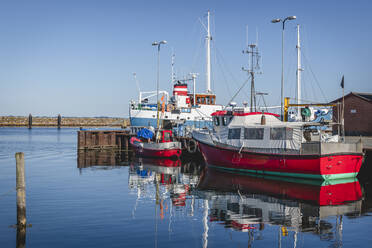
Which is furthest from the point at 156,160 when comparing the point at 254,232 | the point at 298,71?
the point at 254,232

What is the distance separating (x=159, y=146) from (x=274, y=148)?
16.6 metres

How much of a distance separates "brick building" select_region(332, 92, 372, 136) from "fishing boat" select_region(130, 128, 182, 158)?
18318 mm

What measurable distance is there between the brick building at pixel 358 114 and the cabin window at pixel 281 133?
61.6 feet

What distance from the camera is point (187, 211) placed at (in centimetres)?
1748

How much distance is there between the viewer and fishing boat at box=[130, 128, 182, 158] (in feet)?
133

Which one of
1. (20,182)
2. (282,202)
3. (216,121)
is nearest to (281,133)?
(216,121)

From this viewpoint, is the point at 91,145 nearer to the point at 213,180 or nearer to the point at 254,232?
the point at 213,180

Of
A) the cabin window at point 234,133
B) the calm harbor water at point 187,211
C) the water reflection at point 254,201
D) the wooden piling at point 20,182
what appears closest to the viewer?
the calm harbor water at point 187,211

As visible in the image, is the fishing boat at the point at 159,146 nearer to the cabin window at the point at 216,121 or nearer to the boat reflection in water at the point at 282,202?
the cabin window at the point at 216,121

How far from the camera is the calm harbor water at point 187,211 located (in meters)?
13.1

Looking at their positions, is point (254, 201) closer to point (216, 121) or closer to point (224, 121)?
point (224, 121)

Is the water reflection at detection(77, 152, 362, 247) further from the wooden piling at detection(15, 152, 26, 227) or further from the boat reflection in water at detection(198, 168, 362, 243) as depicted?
the wooden piling at detection(15, 152, 26, 227)

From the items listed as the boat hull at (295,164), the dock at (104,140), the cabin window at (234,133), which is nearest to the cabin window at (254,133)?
the cabin window at (234,133)

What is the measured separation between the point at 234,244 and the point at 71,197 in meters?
11.3
